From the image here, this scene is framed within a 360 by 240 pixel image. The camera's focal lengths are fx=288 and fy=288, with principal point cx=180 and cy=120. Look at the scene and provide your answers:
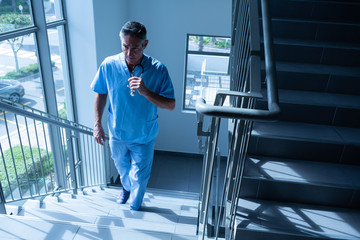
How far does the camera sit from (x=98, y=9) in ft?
11.7

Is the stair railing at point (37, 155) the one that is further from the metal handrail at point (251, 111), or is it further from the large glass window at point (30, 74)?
the metal handrail at point (251, 111)

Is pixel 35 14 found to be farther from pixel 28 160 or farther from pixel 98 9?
pixel 28 160

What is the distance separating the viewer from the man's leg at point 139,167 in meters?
2.33

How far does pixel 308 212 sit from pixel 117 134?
1.45 meters

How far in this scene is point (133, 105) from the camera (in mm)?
2168

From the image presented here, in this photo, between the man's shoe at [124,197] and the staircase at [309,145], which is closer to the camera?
the staircase at [309,145]

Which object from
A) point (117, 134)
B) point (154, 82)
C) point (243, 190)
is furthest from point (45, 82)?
point (243, 190)

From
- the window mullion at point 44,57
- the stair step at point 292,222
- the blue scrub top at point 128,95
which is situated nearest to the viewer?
the stair step at point 292,222

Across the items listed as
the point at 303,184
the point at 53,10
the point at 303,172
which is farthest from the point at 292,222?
the point at 53,10

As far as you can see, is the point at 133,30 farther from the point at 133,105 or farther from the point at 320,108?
the point at 320,108

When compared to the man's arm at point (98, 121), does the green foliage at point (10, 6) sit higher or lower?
higher

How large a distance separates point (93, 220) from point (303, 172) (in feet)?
4.67

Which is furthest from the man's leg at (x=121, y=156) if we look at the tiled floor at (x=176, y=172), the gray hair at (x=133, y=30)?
the tiled floor at (x=176, y=172)

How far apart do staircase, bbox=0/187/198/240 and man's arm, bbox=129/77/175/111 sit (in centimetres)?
83
